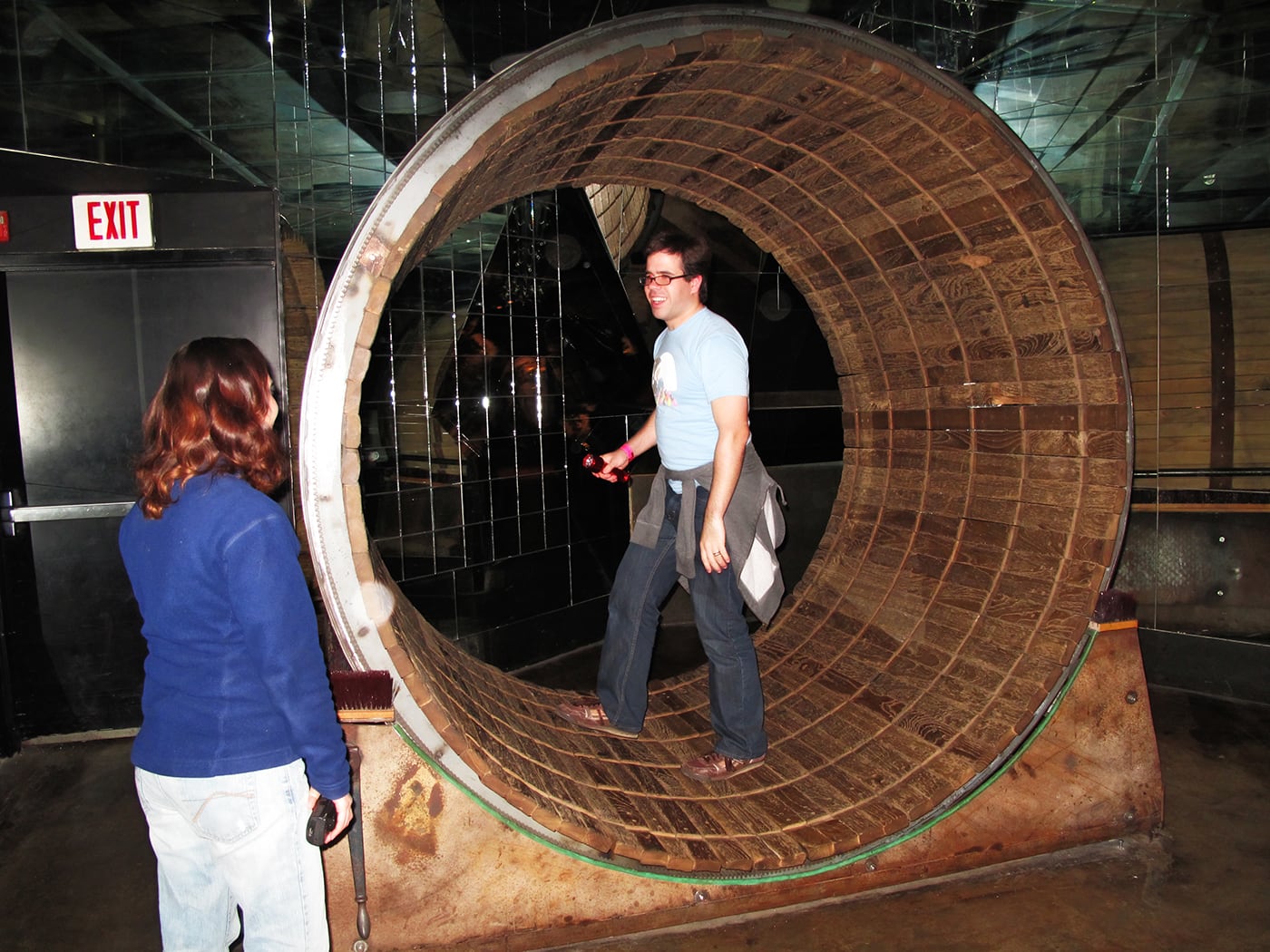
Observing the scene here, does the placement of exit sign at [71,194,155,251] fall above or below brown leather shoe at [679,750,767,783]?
above

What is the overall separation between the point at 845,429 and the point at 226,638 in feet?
11.7

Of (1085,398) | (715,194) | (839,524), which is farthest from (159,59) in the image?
(1085,398)

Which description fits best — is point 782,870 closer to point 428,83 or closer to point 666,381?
point 666,381

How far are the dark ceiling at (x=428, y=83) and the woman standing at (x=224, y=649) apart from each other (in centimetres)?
291

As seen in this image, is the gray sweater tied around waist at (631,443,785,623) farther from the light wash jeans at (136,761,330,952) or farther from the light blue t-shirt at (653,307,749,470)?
the light wash jeans at (136,761,330,952)

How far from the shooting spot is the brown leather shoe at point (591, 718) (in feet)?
11.6

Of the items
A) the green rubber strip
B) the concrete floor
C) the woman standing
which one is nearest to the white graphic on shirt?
the green rubber strip

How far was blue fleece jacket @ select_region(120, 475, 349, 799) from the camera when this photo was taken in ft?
5.41

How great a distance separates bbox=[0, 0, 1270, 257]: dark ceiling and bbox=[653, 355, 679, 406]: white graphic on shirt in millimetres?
2132

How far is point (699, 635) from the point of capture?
10.6 feet

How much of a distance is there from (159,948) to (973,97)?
3685 millimetres

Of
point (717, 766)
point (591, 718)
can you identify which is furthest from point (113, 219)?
point (717, 766)

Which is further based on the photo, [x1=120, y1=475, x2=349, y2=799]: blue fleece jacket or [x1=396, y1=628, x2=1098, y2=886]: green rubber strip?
[x1=396, y1=628, x2=1098, y2=886]: green rubber strip

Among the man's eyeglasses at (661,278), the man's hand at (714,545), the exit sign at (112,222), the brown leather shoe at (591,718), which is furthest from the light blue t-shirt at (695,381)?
the exit sign at (112,222)
